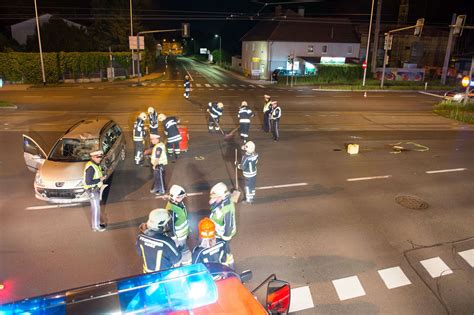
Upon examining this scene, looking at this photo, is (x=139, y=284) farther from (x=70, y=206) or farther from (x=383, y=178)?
(x=383, y=178)

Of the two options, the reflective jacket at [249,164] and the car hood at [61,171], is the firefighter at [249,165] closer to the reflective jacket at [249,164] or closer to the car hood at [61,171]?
the reflective jacket at [249,164]

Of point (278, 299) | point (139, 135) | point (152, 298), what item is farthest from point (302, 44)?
point (152, 298)

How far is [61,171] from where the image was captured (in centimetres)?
919

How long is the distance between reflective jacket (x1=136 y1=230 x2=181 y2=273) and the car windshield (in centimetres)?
586

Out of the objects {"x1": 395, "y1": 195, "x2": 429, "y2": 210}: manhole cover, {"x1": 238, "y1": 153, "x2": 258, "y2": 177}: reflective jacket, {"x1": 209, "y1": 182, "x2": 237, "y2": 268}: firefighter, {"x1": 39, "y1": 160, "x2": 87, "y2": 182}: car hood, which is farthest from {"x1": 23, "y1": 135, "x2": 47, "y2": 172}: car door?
{"x1": 395, "y1": 195, "x2": 429, "y2": 210}: manhole cover

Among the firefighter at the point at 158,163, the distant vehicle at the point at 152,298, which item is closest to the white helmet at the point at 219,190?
the distant vehicle at the point at 152,298

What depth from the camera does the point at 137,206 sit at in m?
9.52

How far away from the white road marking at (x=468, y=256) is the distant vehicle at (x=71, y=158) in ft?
27.6

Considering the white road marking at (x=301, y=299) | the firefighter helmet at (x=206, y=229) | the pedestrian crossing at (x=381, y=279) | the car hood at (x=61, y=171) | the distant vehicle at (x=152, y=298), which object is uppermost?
the distant vehicle at (x=152, y=298)

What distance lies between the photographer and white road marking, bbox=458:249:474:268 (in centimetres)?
738

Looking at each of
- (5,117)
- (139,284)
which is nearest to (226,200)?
(139,284)

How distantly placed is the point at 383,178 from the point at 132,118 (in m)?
13.6

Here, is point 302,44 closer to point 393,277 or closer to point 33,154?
point 33,154

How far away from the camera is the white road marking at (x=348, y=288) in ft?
20.3
